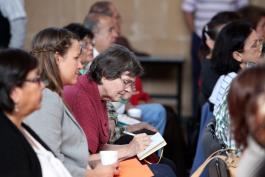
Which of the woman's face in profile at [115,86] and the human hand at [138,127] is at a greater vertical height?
the woman's face in profile at [115,86]

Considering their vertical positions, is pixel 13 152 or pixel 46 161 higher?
pixel 13 152

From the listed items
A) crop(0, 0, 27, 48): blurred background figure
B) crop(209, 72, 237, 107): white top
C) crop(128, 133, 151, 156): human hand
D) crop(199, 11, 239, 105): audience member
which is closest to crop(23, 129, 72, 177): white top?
crop(128, 133, 151, 156): human hand

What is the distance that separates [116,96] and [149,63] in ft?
10.6

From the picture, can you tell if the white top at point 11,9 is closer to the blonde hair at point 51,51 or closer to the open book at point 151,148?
the blonde hair at point 51,51

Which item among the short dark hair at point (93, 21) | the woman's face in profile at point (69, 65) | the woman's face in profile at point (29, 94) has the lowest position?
the short dark hair at point (93, 21)

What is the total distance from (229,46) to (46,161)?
1.65m

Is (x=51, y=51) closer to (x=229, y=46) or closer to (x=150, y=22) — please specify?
(x=229, y=46)

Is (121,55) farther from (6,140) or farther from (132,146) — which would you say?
(6,140)

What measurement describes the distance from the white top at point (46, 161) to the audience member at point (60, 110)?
0.16 meters

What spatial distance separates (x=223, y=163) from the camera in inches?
97.8

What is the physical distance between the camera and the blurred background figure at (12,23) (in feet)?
14.0

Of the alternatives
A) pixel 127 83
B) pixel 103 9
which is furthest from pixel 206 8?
pixel 127 83

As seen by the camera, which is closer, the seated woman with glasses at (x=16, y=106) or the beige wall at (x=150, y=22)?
the seated woman with glasses at (x=16, y=106)

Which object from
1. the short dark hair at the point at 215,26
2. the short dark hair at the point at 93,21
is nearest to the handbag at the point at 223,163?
the short dark hair at the point at 215,26
